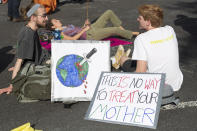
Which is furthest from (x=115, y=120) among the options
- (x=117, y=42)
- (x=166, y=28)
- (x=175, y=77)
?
(x=117, y=42)

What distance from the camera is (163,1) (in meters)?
11.9

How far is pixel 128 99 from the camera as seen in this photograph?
374cm

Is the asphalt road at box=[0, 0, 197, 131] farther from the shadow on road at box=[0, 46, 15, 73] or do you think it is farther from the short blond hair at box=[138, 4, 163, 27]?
the short blond hair at box=[138, 4, 163, 27]

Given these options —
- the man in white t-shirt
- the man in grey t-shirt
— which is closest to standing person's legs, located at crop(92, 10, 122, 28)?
the man in grey t-shirt

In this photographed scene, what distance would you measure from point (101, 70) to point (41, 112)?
3.43 ft

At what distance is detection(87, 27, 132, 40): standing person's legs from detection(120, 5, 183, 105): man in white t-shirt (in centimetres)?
253

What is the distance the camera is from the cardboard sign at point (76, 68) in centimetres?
450

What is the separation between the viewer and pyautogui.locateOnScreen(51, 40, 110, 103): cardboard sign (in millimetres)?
4500

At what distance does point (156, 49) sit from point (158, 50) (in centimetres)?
3

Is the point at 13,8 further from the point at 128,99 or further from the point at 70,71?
the point at 128,99

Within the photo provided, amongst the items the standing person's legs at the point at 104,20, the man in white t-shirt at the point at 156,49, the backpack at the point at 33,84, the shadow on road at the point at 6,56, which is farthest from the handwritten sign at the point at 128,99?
the standing person's legs at the point at 104,20

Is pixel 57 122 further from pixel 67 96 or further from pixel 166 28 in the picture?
pixel 166 28

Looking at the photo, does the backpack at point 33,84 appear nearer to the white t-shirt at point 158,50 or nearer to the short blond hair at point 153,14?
the white t-shirt at point 158,50

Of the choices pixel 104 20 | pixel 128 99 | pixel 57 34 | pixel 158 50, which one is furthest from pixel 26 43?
pixel 104 20
